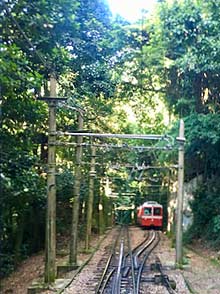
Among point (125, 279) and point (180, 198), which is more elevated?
point (180, 198)

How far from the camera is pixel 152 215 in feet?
122

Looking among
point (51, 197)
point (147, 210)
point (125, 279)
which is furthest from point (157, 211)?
point (51, 197)

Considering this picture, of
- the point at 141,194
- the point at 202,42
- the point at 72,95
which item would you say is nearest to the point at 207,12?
the point at 202,42

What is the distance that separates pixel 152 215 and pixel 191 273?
24.2 m

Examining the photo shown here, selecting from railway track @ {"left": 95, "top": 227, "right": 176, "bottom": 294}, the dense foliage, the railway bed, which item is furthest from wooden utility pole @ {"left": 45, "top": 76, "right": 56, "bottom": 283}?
railway track @ {"left": 95, "top": 227, "right": 176, "bottom": 294}

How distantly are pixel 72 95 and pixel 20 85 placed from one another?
17.9 feet

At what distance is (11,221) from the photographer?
14.6 metres

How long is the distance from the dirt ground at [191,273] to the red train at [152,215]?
18679 mm

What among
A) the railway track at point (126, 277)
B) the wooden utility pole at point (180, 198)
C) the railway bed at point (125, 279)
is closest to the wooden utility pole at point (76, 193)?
the railway bed at point (125, 279)

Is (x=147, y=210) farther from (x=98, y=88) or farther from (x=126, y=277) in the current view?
(x=126, y=277)

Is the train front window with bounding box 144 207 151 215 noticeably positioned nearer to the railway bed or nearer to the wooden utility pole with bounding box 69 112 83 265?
the railway bed

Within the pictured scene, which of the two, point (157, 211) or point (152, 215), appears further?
point (152, 215)

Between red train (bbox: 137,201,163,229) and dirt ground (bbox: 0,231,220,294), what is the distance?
18679mm

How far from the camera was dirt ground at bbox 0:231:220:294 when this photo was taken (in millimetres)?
11284
